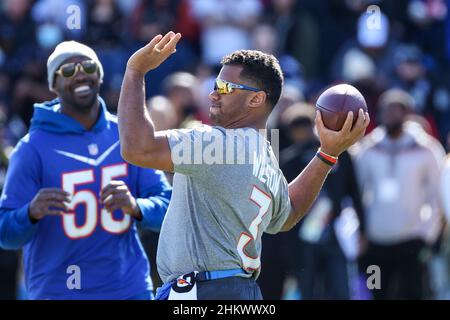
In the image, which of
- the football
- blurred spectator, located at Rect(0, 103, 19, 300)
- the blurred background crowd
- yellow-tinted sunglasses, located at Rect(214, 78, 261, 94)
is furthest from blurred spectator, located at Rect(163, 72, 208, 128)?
yellow-tinted sunglasses, located at Rect(214, 78, 261, 94)

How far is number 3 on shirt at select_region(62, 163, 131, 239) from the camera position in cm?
643

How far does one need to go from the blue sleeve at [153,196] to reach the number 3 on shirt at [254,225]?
1.16 metres

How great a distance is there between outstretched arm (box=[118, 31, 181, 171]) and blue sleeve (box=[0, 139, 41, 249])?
148 cm

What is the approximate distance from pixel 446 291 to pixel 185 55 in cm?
452

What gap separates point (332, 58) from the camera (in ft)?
45.6

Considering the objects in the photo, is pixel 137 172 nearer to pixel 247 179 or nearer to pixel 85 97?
pixel 85 97

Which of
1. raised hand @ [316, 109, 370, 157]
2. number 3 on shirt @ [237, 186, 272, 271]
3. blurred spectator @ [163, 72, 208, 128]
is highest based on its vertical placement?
blurred spectator @ [163, 72, 208, 128]

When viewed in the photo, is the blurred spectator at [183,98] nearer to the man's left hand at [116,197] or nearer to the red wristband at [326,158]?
the man's left hand at [116,197]

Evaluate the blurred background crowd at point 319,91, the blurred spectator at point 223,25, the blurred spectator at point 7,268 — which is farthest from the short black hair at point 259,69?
the blurred spectator at point 223,25

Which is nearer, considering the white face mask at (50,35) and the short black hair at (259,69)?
the short black hair at (259,69)

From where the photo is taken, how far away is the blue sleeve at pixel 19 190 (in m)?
6.30

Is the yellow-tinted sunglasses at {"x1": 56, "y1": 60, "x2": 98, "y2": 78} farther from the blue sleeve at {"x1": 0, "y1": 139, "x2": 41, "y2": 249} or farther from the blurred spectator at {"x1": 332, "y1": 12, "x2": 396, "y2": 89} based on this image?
the blurred spectator at {"x1": 332, "y1": 12, "x2": 396, "y2": 89}

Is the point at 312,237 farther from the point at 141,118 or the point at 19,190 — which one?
the point at 141,118
